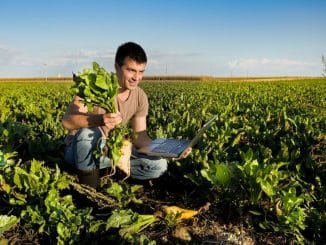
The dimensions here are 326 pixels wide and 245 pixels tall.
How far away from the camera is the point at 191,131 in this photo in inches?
246

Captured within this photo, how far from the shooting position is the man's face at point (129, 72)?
3.92 m

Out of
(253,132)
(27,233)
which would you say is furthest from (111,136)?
(253,132)

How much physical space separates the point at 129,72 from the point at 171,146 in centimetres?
73

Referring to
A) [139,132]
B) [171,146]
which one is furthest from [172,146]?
[139,132]

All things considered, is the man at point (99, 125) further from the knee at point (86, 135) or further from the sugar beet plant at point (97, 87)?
the sugar beet plant at point (97, 87)

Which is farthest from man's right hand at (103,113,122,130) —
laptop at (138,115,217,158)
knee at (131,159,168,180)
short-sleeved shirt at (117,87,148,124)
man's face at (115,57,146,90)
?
knee at (131,159,168,180)

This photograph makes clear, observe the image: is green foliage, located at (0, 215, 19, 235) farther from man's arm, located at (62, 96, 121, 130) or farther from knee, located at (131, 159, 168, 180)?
knee, located at (131, 159, 168, 180)

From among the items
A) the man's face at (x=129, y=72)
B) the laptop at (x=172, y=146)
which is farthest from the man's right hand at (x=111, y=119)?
the man's face at (x=129, y=72)

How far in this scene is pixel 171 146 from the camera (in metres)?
3.96

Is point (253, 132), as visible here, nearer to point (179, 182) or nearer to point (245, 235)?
point (179, 182)

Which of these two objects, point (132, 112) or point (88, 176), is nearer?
point (88, 176)

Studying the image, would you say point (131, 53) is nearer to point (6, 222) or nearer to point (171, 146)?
point (171, 146)

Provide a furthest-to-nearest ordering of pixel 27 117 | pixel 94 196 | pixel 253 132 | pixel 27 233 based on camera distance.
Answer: pixel 27 117 < pixel 253 132 < pixel 94 196 < pixel 27 233

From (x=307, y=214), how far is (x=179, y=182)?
4.48 feet
